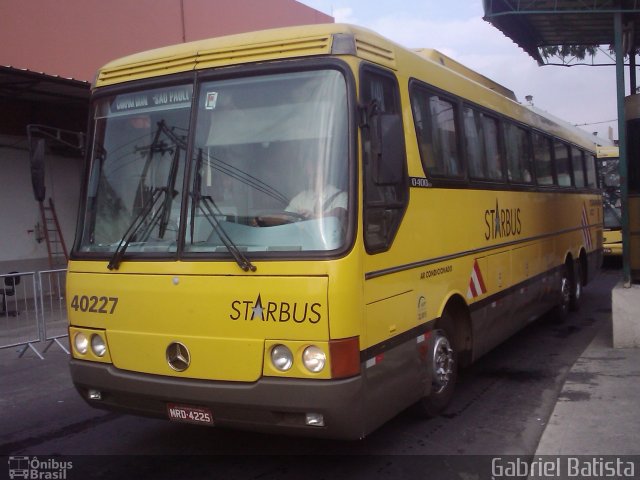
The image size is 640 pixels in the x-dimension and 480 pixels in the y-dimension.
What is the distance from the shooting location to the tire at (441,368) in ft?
18.1

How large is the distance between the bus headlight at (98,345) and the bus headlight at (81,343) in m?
0.06

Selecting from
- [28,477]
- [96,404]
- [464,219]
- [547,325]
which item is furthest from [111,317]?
[547,325]

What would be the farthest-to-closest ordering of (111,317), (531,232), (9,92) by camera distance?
(9,92) < (531,232) < (111,317)

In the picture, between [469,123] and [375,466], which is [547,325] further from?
[375,466]

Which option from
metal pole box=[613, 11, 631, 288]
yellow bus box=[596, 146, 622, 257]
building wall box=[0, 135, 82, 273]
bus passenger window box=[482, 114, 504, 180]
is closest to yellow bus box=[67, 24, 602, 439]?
bus passenger window box=[482, 114, 504, 180]

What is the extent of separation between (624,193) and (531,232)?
4.44 feet

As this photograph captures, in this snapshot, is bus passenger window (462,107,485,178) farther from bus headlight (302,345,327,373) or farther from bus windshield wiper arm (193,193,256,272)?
bus headlight (302,345,327,373)

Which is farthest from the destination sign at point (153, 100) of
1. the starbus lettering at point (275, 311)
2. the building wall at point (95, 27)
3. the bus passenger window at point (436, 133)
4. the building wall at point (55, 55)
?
the building wall at point (95, 27)

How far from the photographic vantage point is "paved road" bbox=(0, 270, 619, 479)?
4.94 metres

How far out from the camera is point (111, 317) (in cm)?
468

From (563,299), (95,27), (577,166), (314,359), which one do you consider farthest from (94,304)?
(95,27)

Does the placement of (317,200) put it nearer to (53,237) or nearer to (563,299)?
(563,299)

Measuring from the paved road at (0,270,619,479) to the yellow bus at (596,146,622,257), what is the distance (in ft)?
39.8

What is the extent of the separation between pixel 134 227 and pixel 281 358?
4.95 feet
